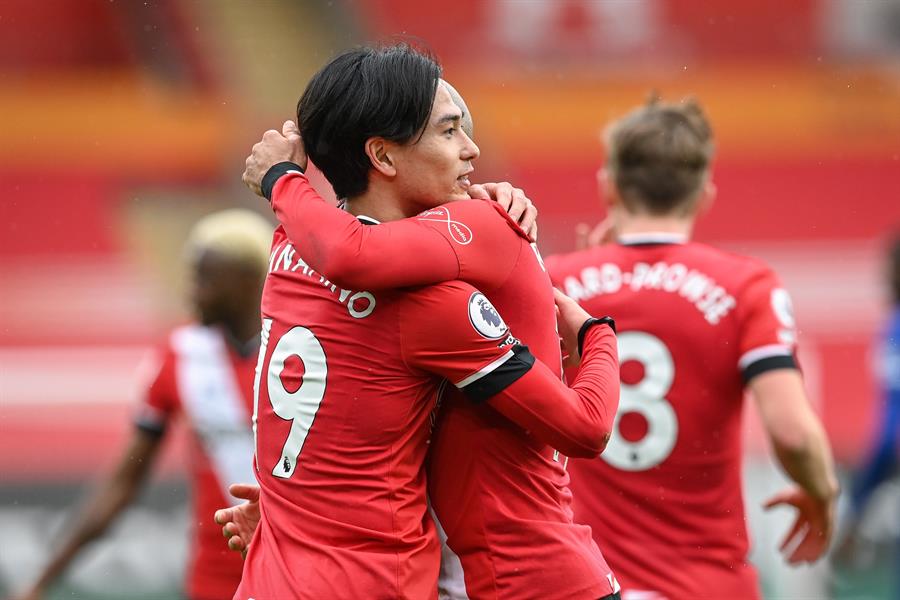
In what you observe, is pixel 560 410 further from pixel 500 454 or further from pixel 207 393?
pixel 207 393

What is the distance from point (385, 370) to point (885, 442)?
13.5ft

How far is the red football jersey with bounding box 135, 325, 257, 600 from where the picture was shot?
4180 millimetres

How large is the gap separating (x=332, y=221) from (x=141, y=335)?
10830 mm

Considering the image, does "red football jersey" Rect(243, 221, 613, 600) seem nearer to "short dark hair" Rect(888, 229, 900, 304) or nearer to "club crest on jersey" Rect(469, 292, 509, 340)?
"club crest on jersey" Rect(469, 292, 509, 340)

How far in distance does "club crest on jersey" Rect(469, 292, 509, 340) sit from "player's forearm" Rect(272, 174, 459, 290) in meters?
0.06

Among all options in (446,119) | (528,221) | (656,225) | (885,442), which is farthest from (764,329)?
(885,442)

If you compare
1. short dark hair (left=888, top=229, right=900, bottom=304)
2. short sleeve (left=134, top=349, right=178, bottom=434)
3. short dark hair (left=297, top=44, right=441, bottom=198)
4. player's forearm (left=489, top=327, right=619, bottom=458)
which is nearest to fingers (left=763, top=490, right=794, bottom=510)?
player's forearm (left=489, top=327, right=619, bottom=458)

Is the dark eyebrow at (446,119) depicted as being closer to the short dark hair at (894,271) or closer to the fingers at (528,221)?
the fingers at (528,221)

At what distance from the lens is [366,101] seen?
2.39 meters

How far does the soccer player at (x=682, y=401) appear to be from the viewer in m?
3.23

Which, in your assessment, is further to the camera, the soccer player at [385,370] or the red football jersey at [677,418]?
the red football jersey at [677,418]

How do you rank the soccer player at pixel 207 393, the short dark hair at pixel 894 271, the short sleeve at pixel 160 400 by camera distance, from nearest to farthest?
the soccer player at pixel 207 393 < the short sleeve at pixel 160 400 < the short dark hair at pixel 894 271

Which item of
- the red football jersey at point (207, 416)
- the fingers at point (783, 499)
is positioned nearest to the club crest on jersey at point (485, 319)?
the fingers at point (783, 499)

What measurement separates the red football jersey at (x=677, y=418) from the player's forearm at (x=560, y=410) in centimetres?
94
